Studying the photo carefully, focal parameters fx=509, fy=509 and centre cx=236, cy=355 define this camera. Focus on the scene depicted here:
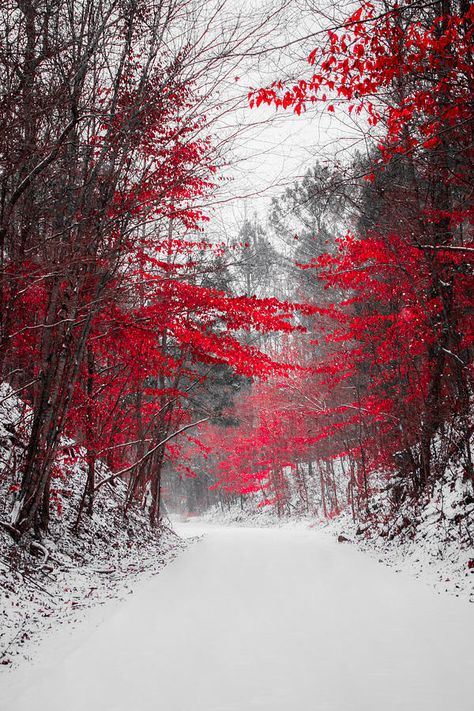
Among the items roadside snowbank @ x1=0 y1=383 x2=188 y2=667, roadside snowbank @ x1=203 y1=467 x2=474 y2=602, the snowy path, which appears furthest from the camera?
roadside snowbank @ x1=203 y1=467 x2=474 y2=602

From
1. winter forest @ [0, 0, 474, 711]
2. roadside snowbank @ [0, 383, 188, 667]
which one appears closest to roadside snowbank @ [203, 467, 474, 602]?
winter forest @ [0, 0, 474, 711]

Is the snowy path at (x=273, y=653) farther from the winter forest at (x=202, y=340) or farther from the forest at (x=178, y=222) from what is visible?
the forest at (x=178, y=222)

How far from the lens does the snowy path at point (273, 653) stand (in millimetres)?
3033

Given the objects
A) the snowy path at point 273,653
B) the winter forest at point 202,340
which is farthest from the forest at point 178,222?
the snowy path at point 273,653

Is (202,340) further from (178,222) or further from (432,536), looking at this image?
(432,536)

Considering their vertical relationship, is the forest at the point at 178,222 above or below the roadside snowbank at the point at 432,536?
above

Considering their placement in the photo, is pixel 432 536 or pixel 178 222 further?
pixel 178 222

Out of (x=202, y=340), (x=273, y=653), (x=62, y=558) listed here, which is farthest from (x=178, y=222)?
(x=273, y=653)

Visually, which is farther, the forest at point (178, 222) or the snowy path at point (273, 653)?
Answer: the forest at point (178, 222)

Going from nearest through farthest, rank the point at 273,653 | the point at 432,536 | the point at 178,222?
the point at 273,653 → the point at 432,536 → the point at 178,222

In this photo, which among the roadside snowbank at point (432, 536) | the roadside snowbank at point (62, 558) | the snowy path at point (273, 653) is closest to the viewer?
the snowy path at point (273, 653)

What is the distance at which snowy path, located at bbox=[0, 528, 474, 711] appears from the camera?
303cm

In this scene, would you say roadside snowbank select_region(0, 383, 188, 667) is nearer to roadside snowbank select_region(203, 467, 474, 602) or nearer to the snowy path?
the snowy path

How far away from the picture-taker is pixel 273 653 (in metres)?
3.89
